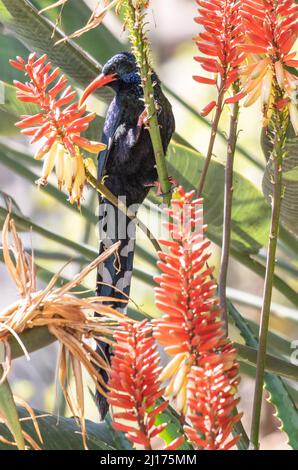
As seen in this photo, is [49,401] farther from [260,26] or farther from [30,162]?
[260,26]

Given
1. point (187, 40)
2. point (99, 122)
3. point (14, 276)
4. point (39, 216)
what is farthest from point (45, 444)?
point (187, 40)

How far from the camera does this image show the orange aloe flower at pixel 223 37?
3.07 ft

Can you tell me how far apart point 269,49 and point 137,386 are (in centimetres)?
37

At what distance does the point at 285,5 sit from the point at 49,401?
8.78 ft

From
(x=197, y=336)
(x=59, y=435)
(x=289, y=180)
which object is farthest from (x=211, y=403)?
(x=289, y=180)

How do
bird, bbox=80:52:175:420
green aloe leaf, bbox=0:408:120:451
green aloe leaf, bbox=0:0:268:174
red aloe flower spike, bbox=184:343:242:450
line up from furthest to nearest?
bird, bbox=80:52:175:420
green aloe leaf, bbox=0:0:268:174
green aloe leaf, bbox=0:408:120:451
red aloe flower spike, bbox=184:343:242:450

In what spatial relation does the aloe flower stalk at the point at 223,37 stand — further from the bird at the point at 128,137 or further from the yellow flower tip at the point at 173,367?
the bird at the point at 128,137

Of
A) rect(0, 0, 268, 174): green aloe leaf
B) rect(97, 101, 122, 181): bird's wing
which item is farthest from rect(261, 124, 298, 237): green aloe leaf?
rect(97, 101, 122, 181): bird's wing

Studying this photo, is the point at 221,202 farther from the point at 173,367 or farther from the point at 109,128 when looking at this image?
the point at 173,367

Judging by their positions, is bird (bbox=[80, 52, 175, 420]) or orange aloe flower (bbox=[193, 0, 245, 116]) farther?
bird (bbox=[80, 52, 175, 420])

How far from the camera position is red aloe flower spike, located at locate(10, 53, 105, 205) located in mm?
967

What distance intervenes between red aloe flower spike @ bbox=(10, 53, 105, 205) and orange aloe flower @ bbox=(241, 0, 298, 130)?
0.59ft

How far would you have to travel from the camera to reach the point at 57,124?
0.98 metres

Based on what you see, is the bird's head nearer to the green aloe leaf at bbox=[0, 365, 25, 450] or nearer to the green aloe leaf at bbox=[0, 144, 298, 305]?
the green aloe leaf at bbox=[0, 144, 298, 305]
